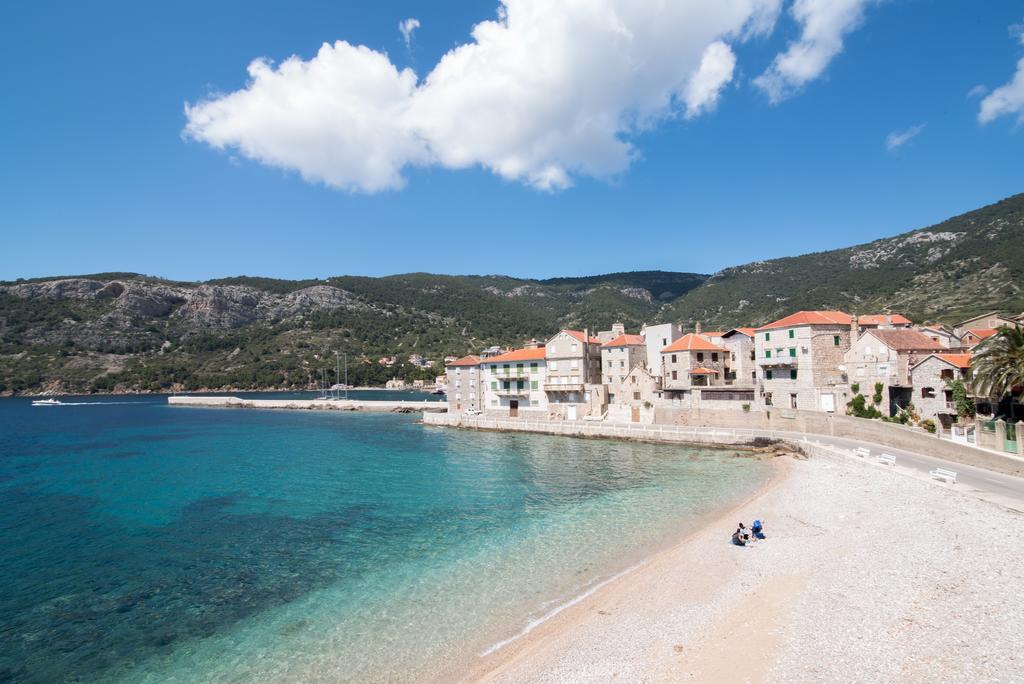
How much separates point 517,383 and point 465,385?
30.9ft

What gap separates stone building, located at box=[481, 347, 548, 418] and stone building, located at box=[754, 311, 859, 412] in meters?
22.8

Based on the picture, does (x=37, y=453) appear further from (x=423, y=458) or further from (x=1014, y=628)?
(x=1014, y=628)

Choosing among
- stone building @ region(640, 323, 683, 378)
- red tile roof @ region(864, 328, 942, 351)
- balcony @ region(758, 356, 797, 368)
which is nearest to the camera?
red tile roof @ region(864, 328, 942, 351)

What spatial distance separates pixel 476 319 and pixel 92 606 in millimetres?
180821

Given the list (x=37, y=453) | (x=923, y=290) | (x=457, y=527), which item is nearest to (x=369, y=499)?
(x=457, y=527)

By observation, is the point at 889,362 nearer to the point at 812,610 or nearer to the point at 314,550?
the point at 812,610

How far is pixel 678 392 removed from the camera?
44.7 m

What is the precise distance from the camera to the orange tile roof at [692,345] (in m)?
46.6

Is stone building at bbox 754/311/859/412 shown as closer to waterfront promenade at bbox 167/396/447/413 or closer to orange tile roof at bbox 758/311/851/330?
orange tile roof at bbox 758/311/851/330

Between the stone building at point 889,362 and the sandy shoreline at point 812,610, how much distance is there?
1786 centimetres

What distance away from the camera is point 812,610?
1182cm

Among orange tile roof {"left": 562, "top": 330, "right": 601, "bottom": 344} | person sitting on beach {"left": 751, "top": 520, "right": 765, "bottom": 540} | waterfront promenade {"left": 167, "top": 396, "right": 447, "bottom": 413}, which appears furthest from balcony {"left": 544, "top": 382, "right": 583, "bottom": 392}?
person sitting on beach {"left": 751, "top": 520, "right": 765, "bottom": 540}

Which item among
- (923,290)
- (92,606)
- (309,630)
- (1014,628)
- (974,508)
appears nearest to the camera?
(1014,628)

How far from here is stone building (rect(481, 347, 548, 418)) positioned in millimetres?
54969
